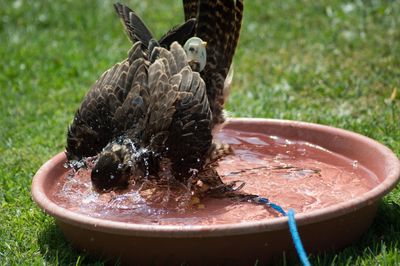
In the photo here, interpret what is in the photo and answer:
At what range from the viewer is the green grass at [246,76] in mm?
4918

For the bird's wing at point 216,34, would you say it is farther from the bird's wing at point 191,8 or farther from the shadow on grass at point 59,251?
the shadow on grass at point 59,251

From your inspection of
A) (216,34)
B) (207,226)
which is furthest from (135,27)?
(207,226)

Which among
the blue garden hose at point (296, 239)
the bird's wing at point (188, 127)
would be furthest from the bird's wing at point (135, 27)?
the blue garden hose at point (296, 239)

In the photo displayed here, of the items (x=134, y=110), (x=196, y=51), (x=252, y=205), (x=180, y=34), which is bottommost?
(x=252, y=205)

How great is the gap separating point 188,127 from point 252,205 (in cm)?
70

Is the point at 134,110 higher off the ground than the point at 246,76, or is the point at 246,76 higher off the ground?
the point at 134,110

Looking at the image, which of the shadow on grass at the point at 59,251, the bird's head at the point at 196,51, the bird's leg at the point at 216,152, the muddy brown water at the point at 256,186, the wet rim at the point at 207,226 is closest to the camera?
the wet rim at the point at 207,226

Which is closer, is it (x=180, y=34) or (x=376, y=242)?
(x=376, y=242)

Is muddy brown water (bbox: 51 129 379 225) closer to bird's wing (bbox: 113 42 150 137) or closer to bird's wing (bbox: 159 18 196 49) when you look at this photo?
bird's wing (bbox: 113 42 150 137)

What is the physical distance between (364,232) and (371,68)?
387 centimetres

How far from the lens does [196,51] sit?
5570 millimetres

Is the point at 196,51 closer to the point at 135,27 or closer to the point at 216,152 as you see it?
the point at 135,27

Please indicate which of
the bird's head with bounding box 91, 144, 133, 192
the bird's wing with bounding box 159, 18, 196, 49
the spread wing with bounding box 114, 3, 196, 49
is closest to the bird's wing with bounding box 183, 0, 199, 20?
the spread wing with bounding box 114, 3, 196, 49

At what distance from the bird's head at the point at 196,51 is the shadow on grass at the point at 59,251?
5.29 feet
